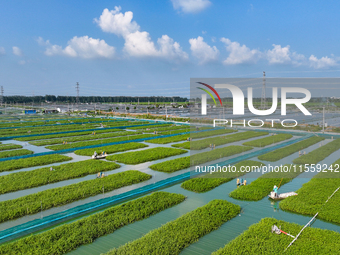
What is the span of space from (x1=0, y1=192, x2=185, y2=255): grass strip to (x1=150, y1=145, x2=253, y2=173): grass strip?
17.2 ft

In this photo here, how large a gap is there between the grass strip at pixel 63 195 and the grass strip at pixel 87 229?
2038 millimetres

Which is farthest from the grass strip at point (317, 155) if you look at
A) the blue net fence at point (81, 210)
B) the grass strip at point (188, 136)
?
the grass strip at point (188, 136)

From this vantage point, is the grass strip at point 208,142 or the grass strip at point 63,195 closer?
the grass strip at point 63,195

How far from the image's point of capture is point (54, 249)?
8.28 m

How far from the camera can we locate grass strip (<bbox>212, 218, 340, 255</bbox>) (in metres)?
8.38

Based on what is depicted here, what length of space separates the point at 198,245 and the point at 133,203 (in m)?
4.05

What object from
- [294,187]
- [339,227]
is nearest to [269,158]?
[294,187]

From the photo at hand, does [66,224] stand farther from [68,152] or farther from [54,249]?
[68,152]

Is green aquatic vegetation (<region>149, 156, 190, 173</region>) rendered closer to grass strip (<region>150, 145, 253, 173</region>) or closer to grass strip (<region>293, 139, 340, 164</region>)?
grass strip (<region>150, 145, 253, 173</region>)

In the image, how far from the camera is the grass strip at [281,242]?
8.38 m

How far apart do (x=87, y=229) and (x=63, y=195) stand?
378cm
